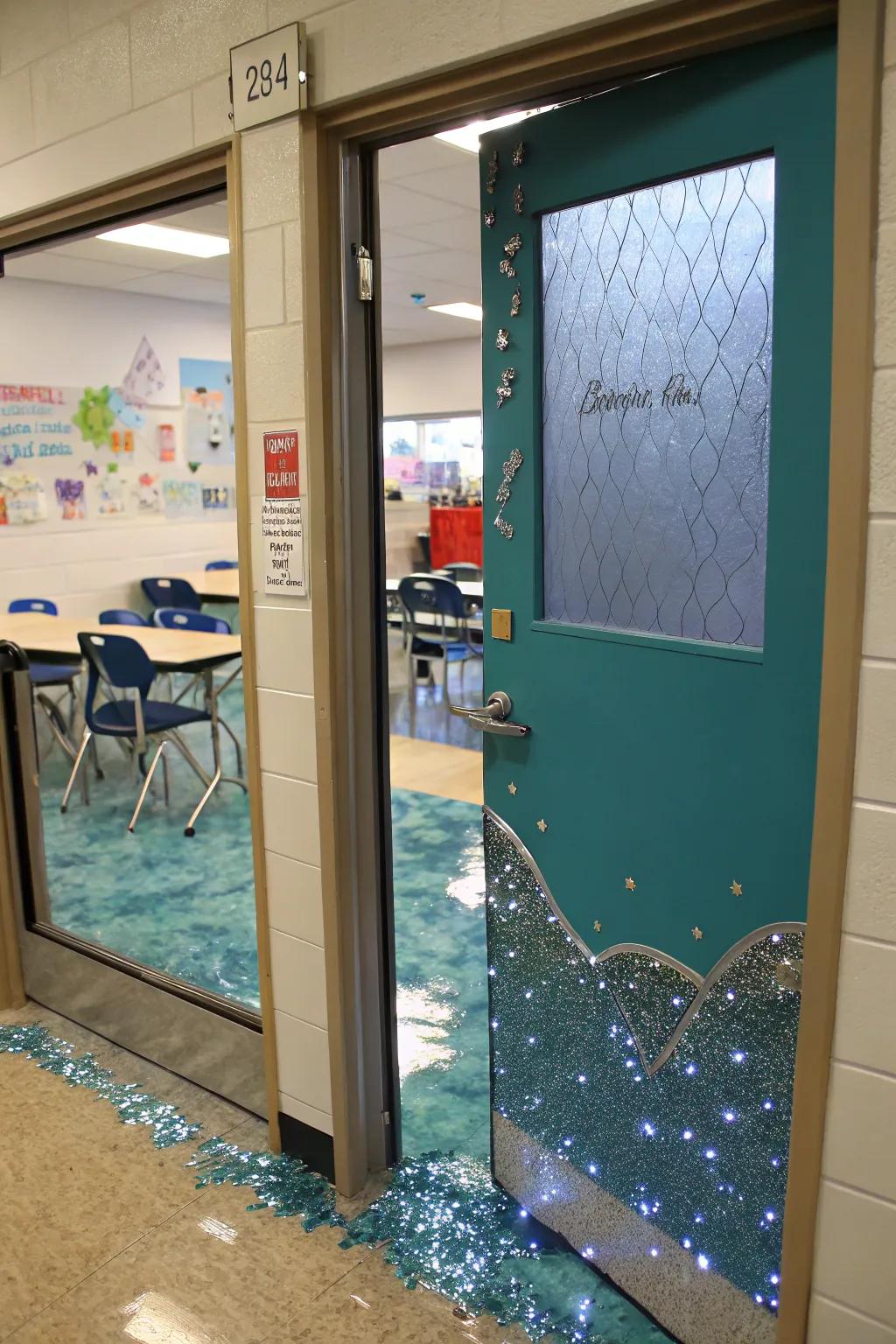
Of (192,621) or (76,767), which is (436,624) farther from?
(76,767)

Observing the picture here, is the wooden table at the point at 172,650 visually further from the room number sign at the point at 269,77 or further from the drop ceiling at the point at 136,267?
the room number sign at the point at 269,77

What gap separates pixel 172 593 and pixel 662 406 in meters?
5.56

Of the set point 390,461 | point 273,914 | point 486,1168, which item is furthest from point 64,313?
point 486,1168

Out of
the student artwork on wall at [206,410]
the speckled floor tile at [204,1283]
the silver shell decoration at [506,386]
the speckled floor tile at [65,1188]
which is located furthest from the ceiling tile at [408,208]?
the speckled floor tile at [204,1283]

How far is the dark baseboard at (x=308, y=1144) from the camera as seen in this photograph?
7.11 feet

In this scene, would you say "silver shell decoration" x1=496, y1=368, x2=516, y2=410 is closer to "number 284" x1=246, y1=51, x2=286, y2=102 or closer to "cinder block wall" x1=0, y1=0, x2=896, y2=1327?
"cinder block wall" x1=0, y1=0, x2=896, y2=1327

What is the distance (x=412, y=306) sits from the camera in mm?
7648

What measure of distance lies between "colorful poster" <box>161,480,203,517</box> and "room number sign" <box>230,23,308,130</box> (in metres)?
5.66

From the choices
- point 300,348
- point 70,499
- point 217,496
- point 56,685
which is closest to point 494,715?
point 300,348

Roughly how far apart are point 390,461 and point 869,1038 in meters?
9.60

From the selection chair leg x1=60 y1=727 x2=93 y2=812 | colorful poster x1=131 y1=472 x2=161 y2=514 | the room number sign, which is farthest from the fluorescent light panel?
the room number sign

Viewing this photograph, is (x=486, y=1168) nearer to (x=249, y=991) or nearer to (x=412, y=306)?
(x=249, y=991)

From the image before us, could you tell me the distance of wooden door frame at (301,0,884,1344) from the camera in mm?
1225

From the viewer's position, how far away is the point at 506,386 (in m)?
1.82
